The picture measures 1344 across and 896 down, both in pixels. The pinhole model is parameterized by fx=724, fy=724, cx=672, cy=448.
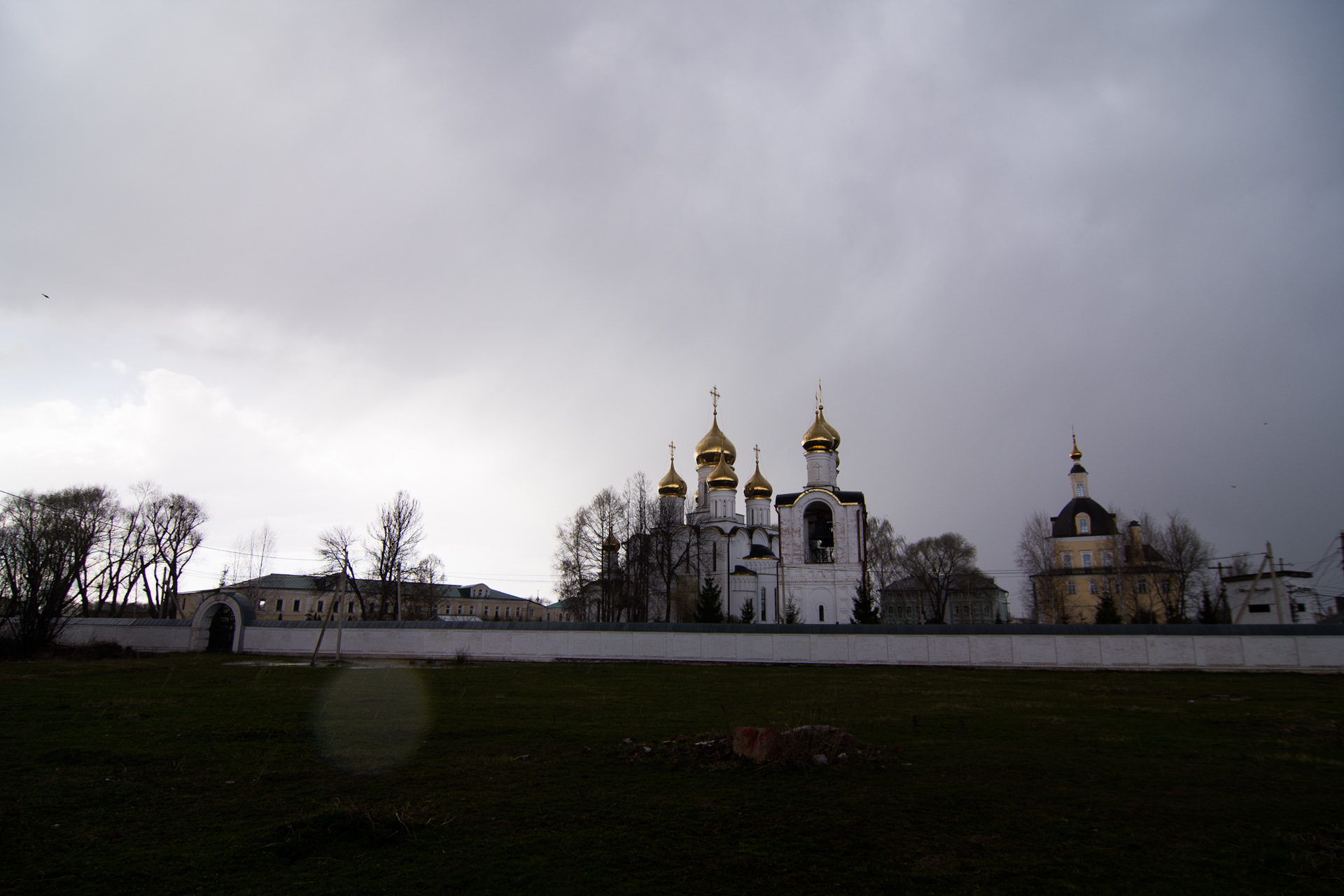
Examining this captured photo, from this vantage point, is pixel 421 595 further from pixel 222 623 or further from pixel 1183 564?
pixel 1183 564

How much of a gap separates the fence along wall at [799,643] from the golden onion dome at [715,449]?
77.3ft

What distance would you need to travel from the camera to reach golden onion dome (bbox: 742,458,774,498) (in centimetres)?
5053

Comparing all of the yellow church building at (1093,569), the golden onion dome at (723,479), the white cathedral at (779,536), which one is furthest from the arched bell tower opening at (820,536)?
A: the yellow church building at (1093,569)

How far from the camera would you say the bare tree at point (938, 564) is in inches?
2056

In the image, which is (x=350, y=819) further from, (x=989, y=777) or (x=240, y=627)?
(x=240, y=627)

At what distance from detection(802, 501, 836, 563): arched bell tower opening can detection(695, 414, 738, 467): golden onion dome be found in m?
8.39

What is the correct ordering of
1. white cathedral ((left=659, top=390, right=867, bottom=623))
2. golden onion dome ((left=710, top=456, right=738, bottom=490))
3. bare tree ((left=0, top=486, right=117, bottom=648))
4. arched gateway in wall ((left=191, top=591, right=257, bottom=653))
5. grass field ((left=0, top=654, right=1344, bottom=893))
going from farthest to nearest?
golden onion dome ((left=710, top=456, right=738, bottom=490))
white cathedral ((left=659, top=390, right=867, bottom=623))
arched gateway in wall ((left=191, top=591, right=257, bottom=653))
bare tree ((left=0, top=486, right=117, bottom=648))
grass field ((left=0, top=654, right=1344, bottom=893))

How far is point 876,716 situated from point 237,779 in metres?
9.88

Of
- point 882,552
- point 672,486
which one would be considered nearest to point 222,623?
point 672,486

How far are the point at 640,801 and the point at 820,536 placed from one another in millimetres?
38941

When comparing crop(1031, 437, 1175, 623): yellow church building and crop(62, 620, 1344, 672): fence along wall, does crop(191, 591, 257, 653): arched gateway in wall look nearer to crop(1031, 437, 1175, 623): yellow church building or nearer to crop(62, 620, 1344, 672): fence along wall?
crop(62, 620, 1344, 672): fence along wall

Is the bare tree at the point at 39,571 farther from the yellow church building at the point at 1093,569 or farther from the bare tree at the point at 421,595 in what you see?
the yellow church building at the point at 1093,569

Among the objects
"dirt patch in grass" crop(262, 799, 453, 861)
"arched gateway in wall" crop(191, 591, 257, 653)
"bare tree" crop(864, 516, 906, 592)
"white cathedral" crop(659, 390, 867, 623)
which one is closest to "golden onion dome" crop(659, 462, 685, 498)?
"white cathedral" crop(659, 390, 867, 623)

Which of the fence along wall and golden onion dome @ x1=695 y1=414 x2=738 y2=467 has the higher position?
golden onion dome @ x1=695 y1=414 x2=738 y2=467
